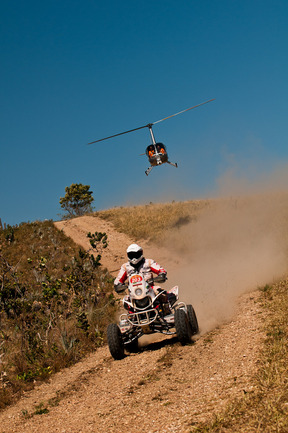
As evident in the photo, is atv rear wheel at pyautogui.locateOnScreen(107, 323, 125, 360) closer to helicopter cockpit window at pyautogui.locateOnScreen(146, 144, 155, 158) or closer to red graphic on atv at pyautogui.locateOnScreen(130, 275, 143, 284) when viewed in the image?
red graphic on atv at pyautogui.locateOnScreen(130, 275, 143, 284)

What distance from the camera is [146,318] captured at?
900 cm

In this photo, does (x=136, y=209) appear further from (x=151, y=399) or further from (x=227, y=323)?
(x=151, y=399)

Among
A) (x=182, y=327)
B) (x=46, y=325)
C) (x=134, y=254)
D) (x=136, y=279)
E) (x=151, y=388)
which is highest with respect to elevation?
(x=134, y=254)

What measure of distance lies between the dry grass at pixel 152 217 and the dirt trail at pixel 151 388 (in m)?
18.5

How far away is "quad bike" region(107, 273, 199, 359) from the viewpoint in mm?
8758

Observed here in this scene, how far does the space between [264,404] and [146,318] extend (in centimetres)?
455

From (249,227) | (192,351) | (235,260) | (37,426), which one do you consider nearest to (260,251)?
(235,260)

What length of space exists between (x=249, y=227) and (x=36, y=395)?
18.0 m

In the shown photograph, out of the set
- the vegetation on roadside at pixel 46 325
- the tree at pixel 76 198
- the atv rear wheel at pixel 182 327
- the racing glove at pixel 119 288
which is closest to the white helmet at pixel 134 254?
the racing glove at pixel 119 288

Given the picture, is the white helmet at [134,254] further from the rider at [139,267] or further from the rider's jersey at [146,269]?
the rider's jersey at [146,269]

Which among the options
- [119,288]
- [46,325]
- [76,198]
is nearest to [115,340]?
[119,288]

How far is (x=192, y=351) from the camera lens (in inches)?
327

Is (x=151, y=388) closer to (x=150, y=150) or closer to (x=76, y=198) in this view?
(x=150, y=150)

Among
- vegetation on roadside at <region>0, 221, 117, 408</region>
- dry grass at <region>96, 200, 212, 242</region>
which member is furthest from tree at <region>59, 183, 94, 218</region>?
vegetation on roadside at <region>0, 221, 117, 408</region>
